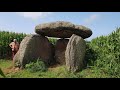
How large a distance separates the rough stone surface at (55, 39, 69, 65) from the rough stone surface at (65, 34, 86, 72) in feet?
2.53

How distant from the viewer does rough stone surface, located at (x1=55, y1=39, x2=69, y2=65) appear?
979cm

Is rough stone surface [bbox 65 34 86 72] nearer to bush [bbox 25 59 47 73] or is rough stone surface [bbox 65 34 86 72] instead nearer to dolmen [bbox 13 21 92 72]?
dolmen [bbox 13 21 92 72]

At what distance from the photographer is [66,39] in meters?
10.0

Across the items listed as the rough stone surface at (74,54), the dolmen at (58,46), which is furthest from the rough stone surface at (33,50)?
the rough stone surface at (74,54)

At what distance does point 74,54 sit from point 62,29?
3.44ft

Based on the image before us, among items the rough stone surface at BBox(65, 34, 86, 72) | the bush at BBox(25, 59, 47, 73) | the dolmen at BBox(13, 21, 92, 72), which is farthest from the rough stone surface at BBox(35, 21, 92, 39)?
the bush at BBox(25, 59, 47, 73)

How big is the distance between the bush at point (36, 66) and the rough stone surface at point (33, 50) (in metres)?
0.21

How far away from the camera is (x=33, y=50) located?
31.4 ft

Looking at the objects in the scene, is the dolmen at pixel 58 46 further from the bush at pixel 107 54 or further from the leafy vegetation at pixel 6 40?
the leafy vegetation at pixel 6 40

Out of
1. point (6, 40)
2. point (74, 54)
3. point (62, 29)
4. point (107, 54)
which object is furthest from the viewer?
point (6, 40)

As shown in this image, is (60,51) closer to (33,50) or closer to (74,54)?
(33,50)

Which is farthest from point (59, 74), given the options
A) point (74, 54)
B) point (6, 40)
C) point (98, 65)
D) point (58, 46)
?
point (6, 40)
